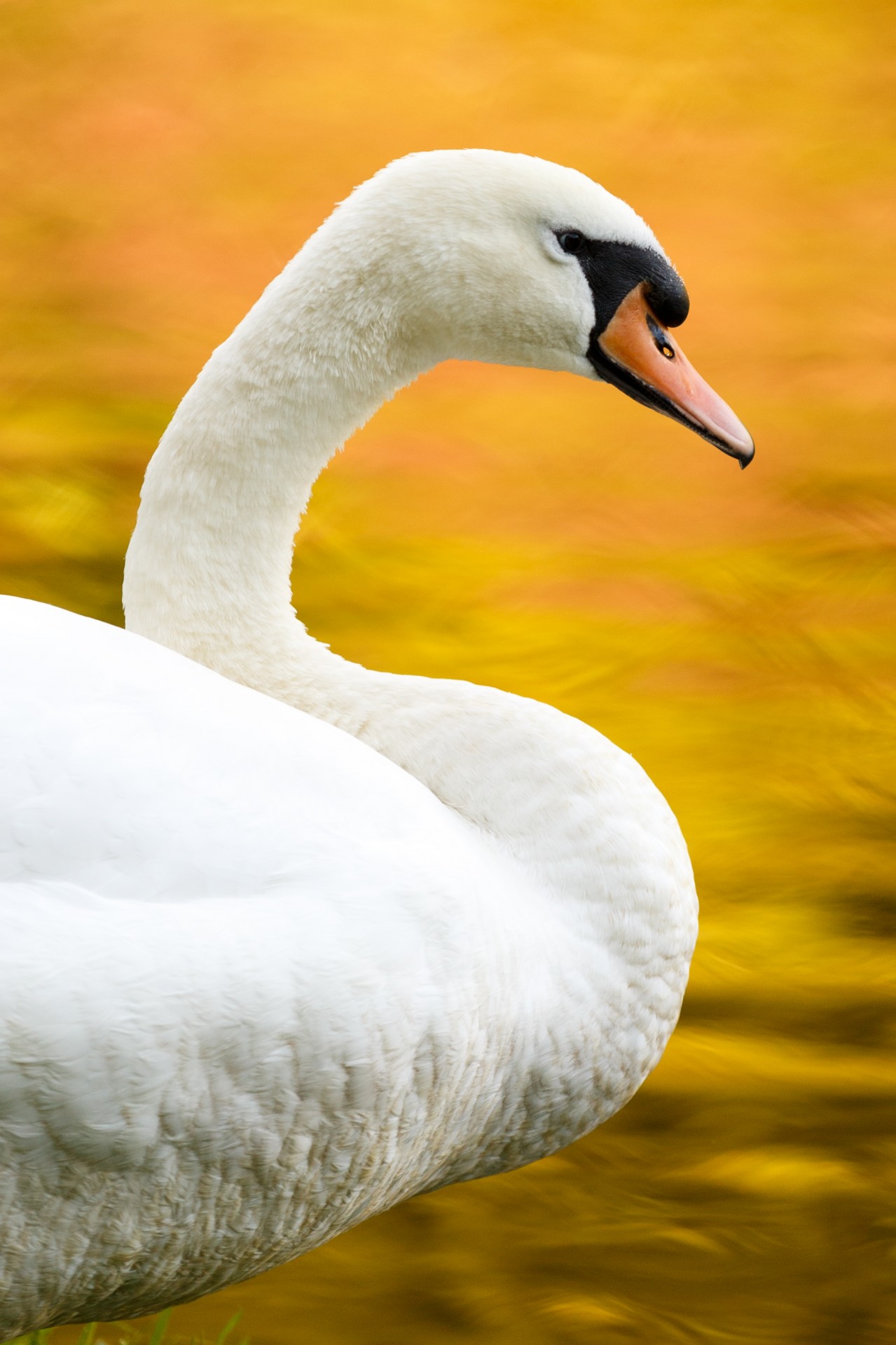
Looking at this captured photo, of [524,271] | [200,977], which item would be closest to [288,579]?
[524,271]

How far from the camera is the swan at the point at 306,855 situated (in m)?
0.94

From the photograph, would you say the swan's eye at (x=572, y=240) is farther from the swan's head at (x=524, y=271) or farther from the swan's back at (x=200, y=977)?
the swan's back at (x=200, y=977)

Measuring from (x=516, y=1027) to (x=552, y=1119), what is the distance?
124 mm

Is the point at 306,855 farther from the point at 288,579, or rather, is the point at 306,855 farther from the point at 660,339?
the point at 660,339

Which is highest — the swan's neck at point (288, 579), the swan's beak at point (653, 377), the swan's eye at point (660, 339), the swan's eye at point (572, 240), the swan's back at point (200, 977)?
the swan's eye at point (572, 240)

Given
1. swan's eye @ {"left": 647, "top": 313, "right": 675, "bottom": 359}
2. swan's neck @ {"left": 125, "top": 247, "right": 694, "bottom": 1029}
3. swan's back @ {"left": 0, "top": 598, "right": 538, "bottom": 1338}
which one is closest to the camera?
swan's back @ {"left": 0, "top": 598, "right": 538, "bottom": 1338}

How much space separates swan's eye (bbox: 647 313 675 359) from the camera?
1352mm

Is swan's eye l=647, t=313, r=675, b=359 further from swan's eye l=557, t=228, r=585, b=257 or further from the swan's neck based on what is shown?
the swan's neck

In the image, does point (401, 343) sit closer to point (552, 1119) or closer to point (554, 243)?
point (554, 243)

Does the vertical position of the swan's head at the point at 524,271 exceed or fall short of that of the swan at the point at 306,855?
it exceeds it

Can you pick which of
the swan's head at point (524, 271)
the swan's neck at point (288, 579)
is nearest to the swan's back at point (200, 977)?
the swan's neck at point (288, 579)

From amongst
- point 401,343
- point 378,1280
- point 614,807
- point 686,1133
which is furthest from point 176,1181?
point 686,1133

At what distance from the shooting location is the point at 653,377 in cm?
134

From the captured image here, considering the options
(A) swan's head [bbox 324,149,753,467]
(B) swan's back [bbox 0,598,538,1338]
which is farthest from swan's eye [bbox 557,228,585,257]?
(B) swan's back [bbox 0,598,538,1338]
